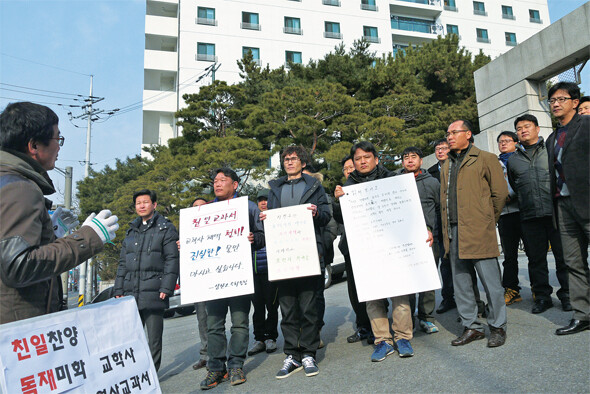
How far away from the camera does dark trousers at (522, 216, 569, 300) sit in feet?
15.2

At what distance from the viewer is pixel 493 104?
12250 mm

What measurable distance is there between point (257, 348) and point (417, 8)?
46.2 meters

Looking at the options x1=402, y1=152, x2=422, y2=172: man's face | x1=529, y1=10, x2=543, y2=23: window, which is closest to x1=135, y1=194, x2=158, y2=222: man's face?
x1=402, y1=152, x2=422, y2=172: man's face

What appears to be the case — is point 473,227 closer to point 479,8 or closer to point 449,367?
point 449,367

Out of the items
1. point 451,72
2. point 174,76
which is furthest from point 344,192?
point 174,76

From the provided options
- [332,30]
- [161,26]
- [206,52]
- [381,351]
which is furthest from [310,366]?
[161,26]

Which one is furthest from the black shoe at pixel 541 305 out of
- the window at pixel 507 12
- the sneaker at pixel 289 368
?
the window at pixel 507 12

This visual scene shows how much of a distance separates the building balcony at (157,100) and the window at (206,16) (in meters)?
6.95

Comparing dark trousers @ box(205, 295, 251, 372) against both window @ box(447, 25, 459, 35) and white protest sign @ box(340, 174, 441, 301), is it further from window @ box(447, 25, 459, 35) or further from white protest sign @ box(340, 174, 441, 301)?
window @ box(447, 25, 459, 35)

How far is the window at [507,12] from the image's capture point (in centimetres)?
4597

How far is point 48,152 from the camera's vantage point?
214 centimetres

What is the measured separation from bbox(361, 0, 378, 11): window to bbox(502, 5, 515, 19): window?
1645 cm

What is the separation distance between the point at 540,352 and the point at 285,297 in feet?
7.25

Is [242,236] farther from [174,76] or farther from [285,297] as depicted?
[174,76]
